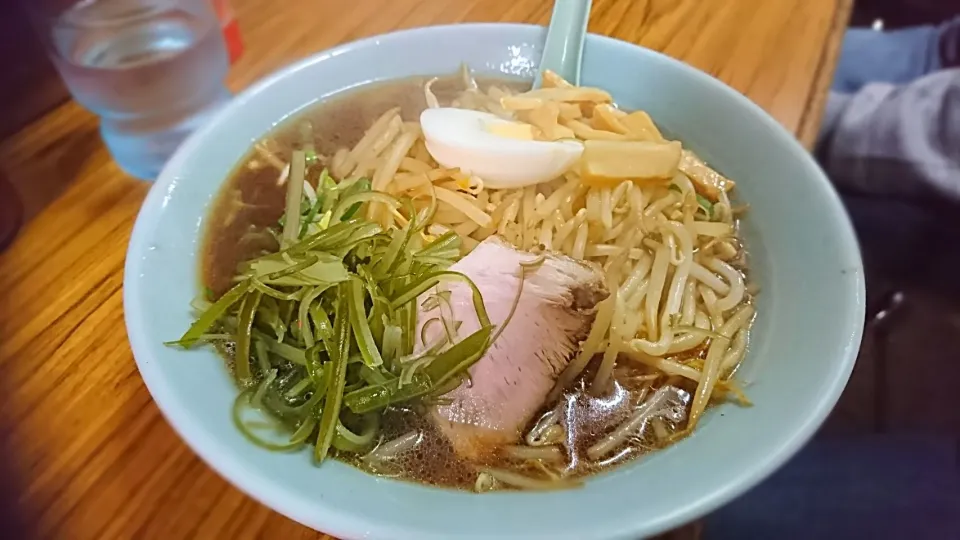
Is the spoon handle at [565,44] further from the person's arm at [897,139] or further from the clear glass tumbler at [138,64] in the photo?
the person's arm at [897,139]

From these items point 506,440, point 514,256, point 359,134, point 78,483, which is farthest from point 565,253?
point 78,483

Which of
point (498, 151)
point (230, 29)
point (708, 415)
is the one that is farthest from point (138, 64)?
point (708, 415)

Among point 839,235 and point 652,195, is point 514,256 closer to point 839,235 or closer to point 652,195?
point 652,195

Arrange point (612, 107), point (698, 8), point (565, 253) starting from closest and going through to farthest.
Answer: point (565, 253)
point (612, 107)
point (698, 8)

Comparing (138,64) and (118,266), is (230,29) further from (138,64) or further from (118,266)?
(118,266)

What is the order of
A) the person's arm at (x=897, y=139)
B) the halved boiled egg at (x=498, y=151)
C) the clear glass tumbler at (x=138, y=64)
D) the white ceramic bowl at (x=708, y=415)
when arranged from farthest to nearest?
the person's arm at (x=897, y=139) → the clear glass tumbler at (x=138, y=64) → the halved boiled egg at (x=498, y=151) → the white ceramic bowl at (x=708, y=415)

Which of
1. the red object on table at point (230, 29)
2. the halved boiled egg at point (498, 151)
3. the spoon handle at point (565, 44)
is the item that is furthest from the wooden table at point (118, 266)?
the halved boiled egg at point (498, 151)
